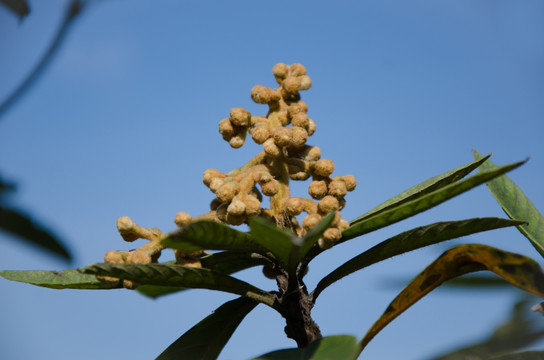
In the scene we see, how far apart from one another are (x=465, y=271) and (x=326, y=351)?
617mm

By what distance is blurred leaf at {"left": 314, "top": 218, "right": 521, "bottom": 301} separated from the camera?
186 cm

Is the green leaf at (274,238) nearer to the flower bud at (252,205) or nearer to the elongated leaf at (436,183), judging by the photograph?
the flower bud at (252,205)

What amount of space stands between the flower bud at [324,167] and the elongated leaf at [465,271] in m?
0.42

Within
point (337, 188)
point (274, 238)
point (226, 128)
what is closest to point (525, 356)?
point (337, 188)

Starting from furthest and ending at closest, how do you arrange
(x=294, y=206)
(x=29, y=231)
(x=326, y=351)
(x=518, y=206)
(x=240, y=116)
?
(x=518, y=206) < (x=240, y=116) < (x=294, y=206) < (x=326, y=351) < (x=29, y=231)

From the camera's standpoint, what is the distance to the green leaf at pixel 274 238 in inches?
61.8

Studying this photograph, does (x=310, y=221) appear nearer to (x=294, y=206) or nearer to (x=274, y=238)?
(x=294, y=206)

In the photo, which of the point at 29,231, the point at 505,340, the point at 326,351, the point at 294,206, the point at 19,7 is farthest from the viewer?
the point at 294,206

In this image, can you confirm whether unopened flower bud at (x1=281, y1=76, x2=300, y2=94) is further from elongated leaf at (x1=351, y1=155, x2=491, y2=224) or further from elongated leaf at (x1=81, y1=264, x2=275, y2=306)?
elongated leaf at (x1=81, y1=264, x2=275, y2=306)

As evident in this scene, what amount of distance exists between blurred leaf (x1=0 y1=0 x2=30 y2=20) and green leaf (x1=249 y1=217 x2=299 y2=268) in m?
0.73

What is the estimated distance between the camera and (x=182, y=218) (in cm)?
187

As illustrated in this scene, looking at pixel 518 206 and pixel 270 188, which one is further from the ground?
pixel 270 188

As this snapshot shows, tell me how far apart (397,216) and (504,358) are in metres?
0.69

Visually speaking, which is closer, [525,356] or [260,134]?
[260,134]
